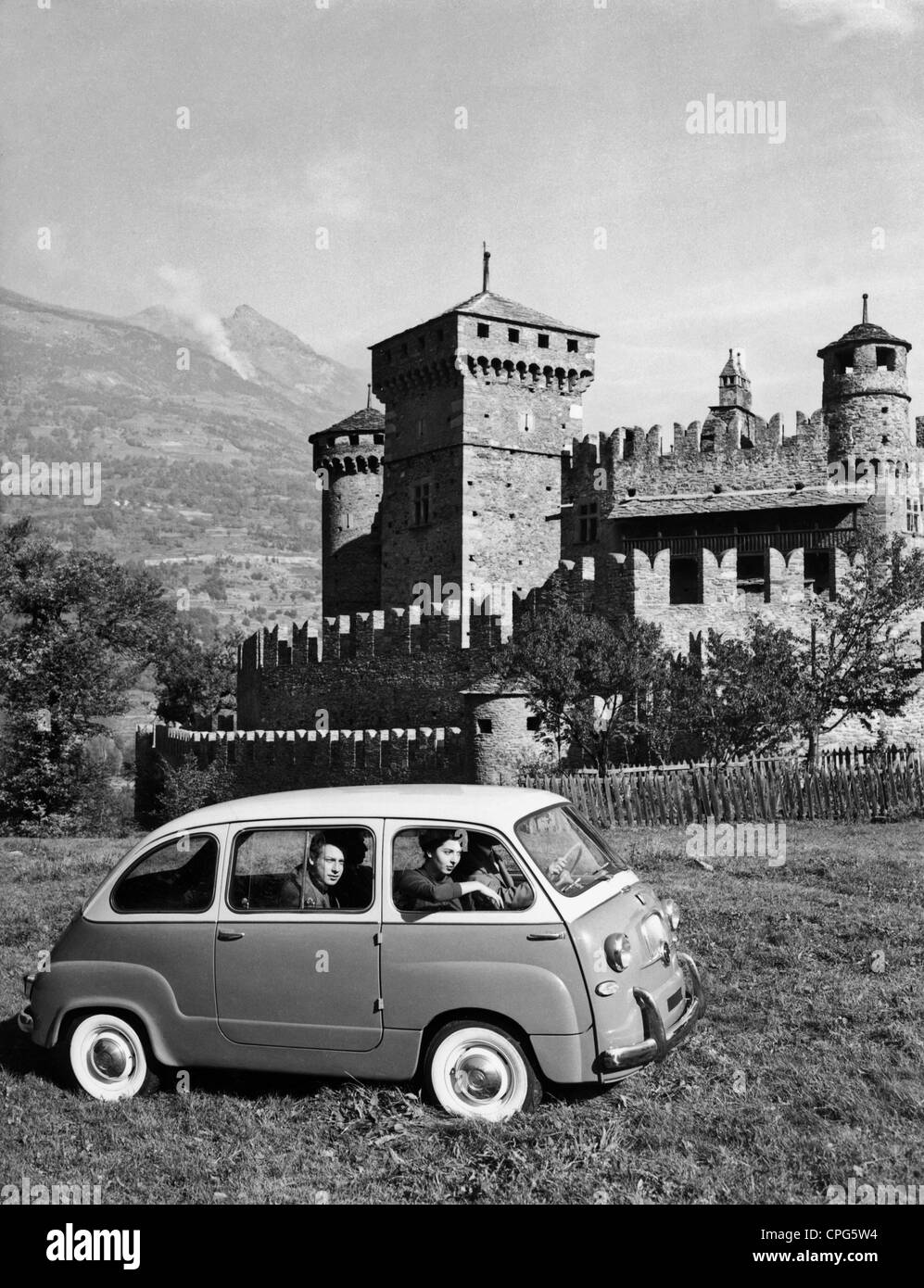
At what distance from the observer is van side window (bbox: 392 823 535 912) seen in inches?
263

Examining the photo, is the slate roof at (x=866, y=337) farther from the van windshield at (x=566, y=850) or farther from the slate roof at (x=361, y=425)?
the van windshield at (x=566, y=850)

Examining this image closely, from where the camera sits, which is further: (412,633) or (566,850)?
(412,633)

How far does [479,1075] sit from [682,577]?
3206 cm

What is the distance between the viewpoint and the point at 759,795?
66.7 ft

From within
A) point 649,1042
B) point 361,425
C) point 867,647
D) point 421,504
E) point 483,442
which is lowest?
point 649,1042

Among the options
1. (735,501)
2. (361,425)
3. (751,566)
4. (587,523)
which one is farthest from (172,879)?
(361,425)

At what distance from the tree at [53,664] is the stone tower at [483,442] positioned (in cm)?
1001

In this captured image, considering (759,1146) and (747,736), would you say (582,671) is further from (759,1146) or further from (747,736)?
(759,1146)

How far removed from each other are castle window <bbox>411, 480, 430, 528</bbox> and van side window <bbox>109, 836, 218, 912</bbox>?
1351 inches

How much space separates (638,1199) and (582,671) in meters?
20.7

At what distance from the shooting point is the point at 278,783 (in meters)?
33.1

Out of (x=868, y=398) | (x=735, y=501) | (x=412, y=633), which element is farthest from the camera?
(x=868, y=398)

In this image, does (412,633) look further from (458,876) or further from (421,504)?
(458,876)

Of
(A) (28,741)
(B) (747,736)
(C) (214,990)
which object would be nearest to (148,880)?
(C) (214,990)
